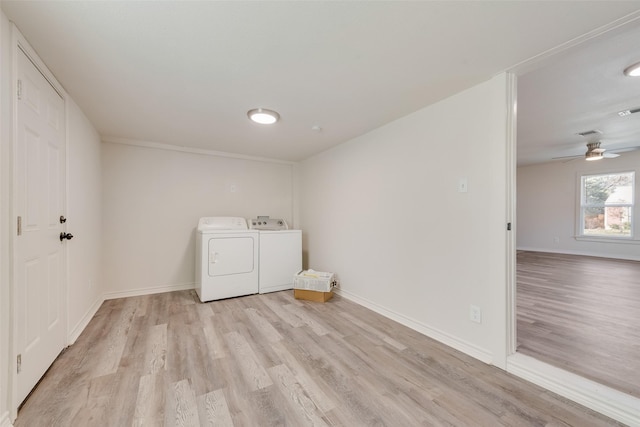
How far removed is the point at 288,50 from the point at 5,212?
66.7 inches

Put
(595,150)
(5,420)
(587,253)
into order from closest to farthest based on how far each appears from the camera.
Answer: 1. (5,420)
2. (595,150)
3. (587,253)

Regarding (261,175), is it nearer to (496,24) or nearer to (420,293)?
(420,293)

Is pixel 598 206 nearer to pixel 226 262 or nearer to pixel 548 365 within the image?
pixel 548 365

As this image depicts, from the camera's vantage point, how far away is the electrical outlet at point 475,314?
1.90 meters

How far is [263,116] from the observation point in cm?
242

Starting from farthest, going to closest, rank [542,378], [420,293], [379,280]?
[379,280], [420,293], [542,378]

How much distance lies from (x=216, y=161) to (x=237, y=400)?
10.7 ft

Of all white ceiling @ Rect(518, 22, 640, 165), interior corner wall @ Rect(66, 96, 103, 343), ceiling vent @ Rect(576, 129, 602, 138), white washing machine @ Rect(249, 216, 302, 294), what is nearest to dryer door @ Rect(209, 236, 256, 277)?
white washing machine @ Rect(249, 216, 302, 294)

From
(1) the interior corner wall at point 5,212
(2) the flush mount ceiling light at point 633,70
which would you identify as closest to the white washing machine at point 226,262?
(1) the interior corner wall at point 5,212

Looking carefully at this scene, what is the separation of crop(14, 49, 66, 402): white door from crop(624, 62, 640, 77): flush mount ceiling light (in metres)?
3.91

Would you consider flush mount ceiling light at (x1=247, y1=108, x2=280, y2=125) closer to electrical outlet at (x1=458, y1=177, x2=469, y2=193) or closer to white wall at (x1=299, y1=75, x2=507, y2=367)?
white wall at (x1=299, y1=75, x2=507, y2=367)

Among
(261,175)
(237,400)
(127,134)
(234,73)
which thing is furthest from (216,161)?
(237,400)

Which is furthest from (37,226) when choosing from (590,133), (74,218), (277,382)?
(590,133)

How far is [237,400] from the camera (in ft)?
4.77
